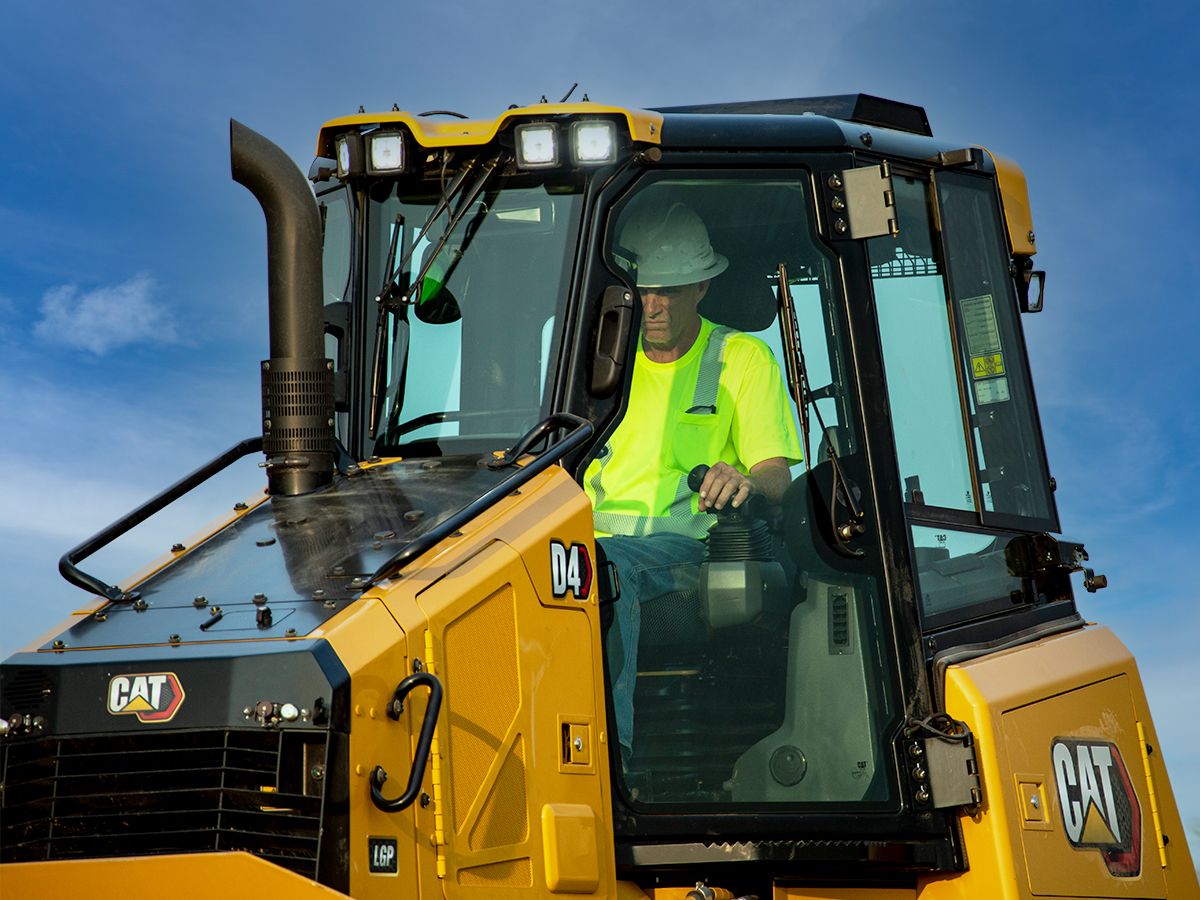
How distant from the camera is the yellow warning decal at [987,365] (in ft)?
18.7

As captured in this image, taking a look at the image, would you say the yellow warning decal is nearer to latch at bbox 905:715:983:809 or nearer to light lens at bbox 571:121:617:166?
latch at bbox 905:715:983:809

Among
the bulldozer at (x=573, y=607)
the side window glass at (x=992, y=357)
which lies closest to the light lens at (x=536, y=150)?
the bulldozer at (x=573, y=607)

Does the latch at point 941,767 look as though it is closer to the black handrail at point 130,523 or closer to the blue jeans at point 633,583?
the blue jeans at point 633,583

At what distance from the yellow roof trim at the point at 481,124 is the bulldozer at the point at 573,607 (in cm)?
2

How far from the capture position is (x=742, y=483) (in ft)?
15.9

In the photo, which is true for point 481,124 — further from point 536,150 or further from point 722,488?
point 722,488

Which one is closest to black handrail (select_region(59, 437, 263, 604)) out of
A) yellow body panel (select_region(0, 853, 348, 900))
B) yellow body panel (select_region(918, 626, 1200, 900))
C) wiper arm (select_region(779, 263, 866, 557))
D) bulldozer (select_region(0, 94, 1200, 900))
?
bulldozer (select_region(0, 94, 1200, 900))

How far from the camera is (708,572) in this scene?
4.78 meters

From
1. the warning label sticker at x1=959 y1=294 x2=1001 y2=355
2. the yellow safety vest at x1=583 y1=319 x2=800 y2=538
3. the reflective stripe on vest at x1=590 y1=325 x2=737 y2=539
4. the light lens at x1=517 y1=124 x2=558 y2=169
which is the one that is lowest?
the reflective stripe on vest at x1=590 y1=325 x2=737 y2=539

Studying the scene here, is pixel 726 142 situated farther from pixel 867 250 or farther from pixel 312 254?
pixel 312 254

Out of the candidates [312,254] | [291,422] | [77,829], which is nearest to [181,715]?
[77,829]

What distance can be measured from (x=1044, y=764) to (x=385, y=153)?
114 inches

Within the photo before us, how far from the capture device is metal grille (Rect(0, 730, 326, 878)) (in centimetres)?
364

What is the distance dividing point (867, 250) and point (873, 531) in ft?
3.08
